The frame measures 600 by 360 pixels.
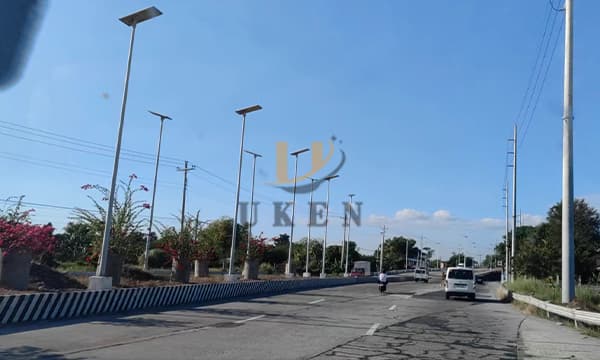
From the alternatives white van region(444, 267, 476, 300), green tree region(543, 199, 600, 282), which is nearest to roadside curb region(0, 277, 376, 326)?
white van region(444, 267, 476, 300)

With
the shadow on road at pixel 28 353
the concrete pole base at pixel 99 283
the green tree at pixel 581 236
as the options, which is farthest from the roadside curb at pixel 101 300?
the green tree at pixel 581 236

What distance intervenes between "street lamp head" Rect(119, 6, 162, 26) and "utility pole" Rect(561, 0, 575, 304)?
1602 cm

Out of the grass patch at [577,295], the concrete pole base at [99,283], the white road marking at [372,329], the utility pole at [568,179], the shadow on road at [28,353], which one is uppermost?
the utility pole at [568,179]

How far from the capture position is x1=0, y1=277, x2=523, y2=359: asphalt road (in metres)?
10.6

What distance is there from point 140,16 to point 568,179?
57.8 ft

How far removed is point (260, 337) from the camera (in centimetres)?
1301

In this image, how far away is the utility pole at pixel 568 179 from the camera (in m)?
19.9

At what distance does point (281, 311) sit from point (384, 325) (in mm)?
5377

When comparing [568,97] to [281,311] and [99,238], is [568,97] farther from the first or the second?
[99,238]

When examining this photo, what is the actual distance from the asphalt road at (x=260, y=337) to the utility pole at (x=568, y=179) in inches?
104

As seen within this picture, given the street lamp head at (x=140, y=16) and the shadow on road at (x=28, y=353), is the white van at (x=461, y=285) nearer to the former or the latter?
the street lamp head at (x=140, y=16)

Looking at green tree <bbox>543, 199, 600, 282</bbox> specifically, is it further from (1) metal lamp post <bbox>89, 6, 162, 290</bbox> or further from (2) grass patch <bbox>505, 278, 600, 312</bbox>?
(1) metal lamp post <bbox>89, 6, 162, 290</bbox>

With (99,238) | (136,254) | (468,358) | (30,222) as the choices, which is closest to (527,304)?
(468,358)

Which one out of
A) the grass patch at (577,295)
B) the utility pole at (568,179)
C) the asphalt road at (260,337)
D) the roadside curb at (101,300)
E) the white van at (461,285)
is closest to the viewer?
the asphalt road at (260,337)
